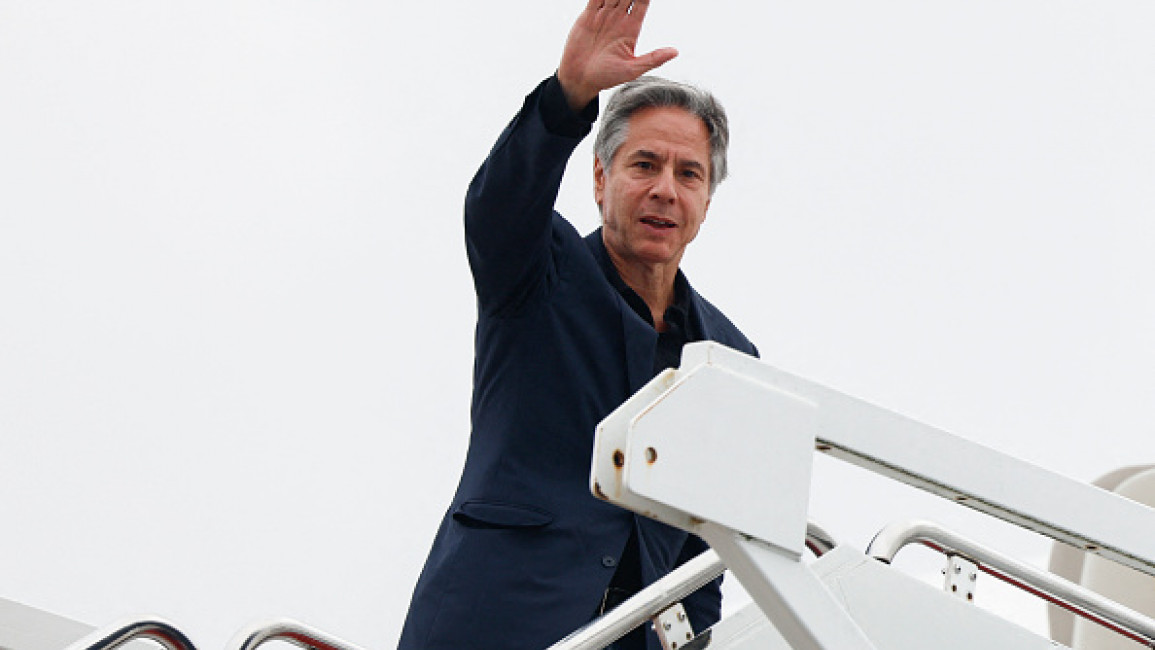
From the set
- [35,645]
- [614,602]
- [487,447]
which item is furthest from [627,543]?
[35,645]

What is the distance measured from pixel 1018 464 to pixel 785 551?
30 cm

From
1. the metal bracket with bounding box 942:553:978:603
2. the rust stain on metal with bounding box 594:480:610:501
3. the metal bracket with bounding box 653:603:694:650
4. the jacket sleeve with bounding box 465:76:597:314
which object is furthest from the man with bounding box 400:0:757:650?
the rust stain on metal with bounding box 594:480:610:501

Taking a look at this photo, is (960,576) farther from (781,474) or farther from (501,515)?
(781,474)

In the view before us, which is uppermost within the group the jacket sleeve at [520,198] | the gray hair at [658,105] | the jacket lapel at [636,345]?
the gray hair at [658,105]

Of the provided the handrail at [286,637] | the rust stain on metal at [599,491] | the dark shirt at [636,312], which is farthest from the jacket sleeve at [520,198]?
the rust stain on metal at [599,491]

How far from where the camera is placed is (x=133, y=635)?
192cm

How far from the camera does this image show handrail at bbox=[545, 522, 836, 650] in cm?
184

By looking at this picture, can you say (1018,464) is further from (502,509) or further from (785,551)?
(502,509)

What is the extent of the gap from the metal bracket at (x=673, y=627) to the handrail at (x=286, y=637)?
467mm

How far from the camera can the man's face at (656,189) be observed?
104 inches

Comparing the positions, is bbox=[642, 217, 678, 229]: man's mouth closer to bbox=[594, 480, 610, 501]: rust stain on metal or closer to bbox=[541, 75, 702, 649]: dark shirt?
bbox=[541, 75, 702, 649]: dark shirt

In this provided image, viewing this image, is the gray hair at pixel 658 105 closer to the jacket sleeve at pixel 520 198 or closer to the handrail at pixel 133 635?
the jacket sleeve at pixel 520 198

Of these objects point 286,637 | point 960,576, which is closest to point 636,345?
point 960,576

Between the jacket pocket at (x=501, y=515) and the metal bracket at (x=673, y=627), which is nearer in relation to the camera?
the metal bracket at (x=673, y=627)
